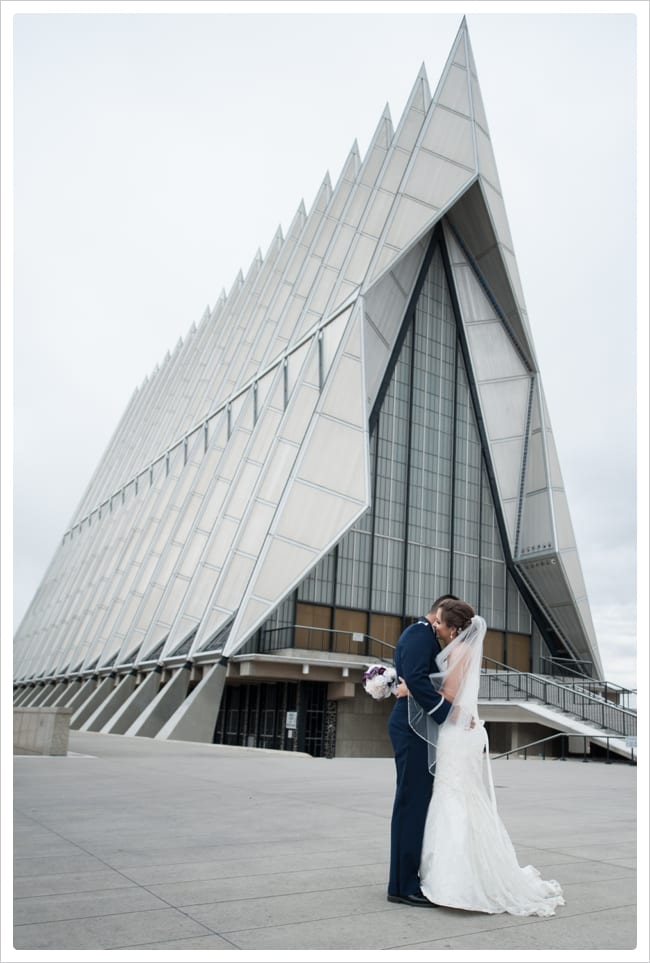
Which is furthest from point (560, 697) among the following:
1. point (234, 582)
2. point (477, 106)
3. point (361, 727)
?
point (477, 106)

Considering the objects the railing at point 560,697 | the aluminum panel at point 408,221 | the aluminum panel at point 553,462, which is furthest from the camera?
the aluminum panel at point 553,462

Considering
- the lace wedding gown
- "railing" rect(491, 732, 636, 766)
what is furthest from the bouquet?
"railing" rect(491, 732, 636, 766)

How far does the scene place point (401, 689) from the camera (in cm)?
555

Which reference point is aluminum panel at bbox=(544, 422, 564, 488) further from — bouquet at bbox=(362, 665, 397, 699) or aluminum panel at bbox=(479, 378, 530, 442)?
bouquet at bbox=(362, 665, 397, 699)

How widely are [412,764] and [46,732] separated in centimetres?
1429

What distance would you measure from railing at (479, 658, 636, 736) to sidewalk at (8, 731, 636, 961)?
13.4 meters

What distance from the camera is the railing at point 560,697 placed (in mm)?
24578

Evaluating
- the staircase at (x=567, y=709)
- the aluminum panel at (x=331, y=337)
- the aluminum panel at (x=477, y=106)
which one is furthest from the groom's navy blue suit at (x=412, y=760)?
the aluminum panel at (x=477, y=106)

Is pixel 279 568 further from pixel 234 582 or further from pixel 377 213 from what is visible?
pixel 377 213

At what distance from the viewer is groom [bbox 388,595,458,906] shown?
5086 millimetres

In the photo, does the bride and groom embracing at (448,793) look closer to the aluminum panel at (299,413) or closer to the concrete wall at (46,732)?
the concrete wall at (46,732)

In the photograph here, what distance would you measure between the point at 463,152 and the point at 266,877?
103 feet

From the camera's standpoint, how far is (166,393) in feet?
181

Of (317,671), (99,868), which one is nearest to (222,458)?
(317,671)
